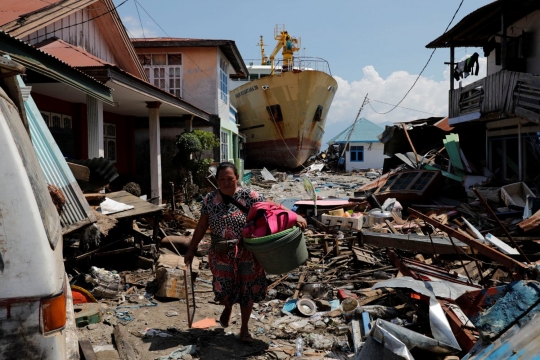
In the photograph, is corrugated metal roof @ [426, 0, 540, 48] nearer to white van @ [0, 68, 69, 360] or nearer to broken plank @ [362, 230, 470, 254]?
broken plank @ [362, 230, 470, 254]

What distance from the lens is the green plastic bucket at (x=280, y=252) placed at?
388cm

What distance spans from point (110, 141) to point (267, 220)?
484 inches

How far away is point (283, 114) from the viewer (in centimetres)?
2973

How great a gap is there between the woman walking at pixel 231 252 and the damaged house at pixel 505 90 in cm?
998

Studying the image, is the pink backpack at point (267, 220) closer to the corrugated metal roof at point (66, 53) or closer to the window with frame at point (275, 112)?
the corrugated metal roof at point (66, 53)

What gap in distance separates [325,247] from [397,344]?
17.3 feet

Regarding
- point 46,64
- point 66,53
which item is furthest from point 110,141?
point 46,64

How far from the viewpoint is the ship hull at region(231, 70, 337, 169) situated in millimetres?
28641

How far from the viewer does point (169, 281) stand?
5859 millimetres

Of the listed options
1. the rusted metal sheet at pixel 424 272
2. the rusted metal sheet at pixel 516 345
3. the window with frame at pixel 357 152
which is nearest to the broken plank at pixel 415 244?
the rusted metal sheet at pixel 424 272

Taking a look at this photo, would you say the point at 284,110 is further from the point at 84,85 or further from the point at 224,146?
the point at 84,85

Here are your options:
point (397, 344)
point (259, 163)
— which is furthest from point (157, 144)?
point (259, 163)

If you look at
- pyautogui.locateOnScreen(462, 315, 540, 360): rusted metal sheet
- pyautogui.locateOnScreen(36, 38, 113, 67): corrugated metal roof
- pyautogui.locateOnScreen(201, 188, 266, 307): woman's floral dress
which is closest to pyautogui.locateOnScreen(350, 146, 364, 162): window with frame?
pyautogui.locateOnScreen(36, 38, 113, 67): corrugated metal roof

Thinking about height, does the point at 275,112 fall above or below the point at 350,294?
above
